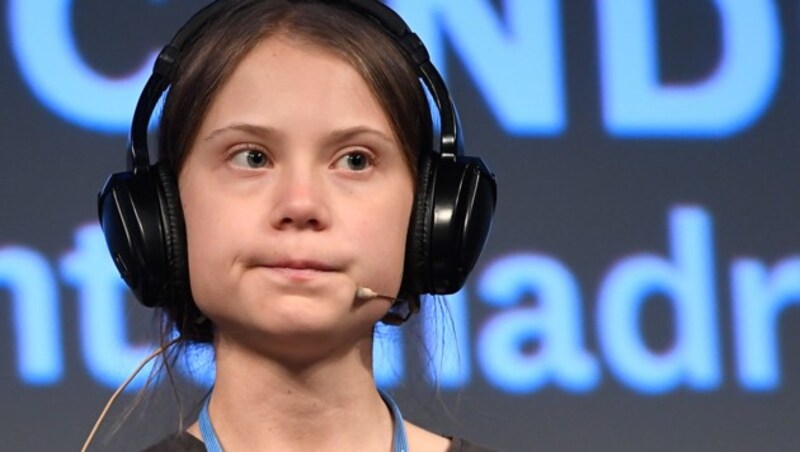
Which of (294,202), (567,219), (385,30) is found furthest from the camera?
(567,219)

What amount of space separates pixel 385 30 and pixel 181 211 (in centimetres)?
25

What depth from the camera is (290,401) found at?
1.31m

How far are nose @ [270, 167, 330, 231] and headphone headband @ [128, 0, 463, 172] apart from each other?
14cm

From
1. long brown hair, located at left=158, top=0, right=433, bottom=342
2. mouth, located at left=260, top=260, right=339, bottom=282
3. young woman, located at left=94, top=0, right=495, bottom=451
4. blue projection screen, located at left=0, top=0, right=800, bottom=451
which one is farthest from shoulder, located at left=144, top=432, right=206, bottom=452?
blue projection screen, located at left=0, top=0, right=800, bottom=451

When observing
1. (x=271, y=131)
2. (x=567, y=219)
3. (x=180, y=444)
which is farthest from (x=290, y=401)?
(x=567, y=219)

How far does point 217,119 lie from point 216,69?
5cm

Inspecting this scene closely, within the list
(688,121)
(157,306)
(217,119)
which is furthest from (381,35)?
(688,121)

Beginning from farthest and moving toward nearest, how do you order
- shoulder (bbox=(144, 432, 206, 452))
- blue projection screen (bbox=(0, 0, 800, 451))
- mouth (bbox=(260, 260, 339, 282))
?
blue projection screen (bbox=(0, 0, 800, 451))
shoulder (bbox=(144, 432, 206, 452))
mouth (bbox=(260, 260, 339, 282))

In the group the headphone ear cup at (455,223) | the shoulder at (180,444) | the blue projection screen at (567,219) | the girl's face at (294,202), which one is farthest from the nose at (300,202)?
the blue projection screen at (567,219)

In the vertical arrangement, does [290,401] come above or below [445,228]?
below

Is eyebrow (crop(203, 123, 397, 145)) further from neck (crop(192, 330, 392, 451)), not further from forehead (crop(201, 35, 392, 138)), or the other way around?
neck (crop(192, 330, 392, 451))

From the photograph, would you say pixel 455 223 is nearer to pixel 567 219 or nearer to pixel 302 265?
pixel 302 265

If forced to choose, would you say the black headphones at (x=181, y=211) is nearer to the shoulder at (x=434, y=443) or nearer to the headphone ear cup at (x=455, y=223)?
the headphone ear cup at (x=455, y=223)

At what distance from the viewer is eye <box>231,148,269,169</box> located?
4.18 ft
